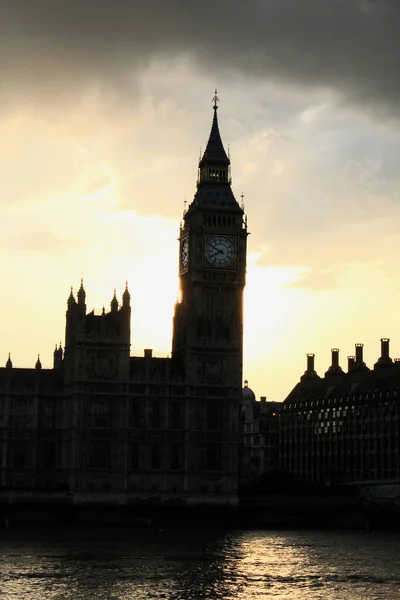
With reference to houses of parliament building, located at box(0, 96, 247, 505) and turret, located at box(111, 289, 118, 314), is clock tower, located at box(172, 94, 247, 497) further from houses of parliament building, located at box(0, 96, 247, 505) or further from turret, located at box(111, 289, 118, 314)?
turret, located at box(111, 289, 118, 314)

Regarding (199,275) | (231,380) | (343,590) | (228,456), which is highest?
(199,275)

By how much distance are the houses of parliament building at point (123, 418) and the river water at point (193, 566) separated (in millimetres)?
22276

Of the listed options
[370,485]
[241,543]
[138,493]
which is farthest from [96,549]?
[370,485]

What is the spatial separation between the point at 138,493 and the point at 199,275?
3605 cm

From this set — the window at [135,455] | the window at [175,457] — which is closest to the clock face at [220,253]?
the window at [175,457]

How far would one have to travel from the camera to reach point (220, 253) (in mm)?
182000

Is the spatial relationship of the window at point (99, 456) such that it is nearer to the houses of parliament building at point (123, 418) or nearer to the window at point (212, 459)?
the houses of parliament building at point (123, 418)

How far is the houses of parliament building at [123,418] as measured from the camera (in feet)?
Result: 523

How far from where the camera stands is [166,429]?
162000 millimetres

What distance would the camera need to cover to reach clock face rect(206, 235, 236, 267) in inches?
7156

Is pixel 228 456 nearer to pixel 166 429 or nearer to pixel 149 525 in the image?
pixel 166 429

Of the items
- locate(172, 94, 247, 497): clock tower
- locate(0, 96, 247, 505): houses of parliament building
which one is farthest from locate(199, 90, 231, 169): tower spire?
locate(0, 96, 247, 505): houses of parliament building

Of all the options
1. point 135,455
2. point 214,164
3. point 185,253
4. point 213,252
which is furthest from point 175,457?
point 214,164

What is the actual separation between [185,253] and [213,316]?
16.8 metres
